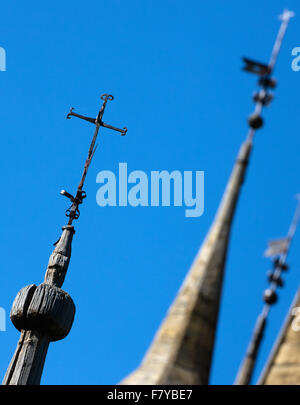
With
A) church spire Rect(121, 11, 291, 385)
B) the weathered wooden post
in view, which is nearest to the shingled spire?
church spire Rect(121, 11, 291, 385)

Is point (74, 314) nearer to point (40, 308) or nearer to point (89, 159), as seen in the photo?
point (40, 308)

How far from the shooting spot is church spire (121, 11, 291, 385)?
10.8 meters

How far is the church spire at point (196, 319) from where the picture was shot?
10828 millimetres

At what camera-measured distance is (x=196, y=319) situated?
11.3 metres

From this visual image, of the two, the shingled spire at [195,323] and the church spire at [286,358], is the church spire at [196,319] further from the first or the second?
the church spire at [286,358]

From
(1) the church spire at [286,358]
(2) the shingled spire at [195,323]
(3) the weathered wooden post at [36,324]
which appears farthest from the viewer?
(3) the weathered wooden post at [36,324]

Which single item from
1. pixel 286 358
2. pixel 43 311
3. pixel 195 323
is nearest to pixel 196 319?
pixel 195 323

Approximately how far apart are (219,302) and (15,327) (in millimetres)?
8848

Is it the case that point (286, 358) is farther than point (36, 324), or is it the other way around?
point (36, 324)

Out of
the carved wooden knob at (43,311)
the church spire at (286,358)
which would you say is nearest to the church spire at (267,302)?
the church spire at (286,358)

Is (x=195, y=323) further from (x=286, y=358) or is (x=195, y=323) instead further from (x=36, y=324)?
(x=36, y=324)
